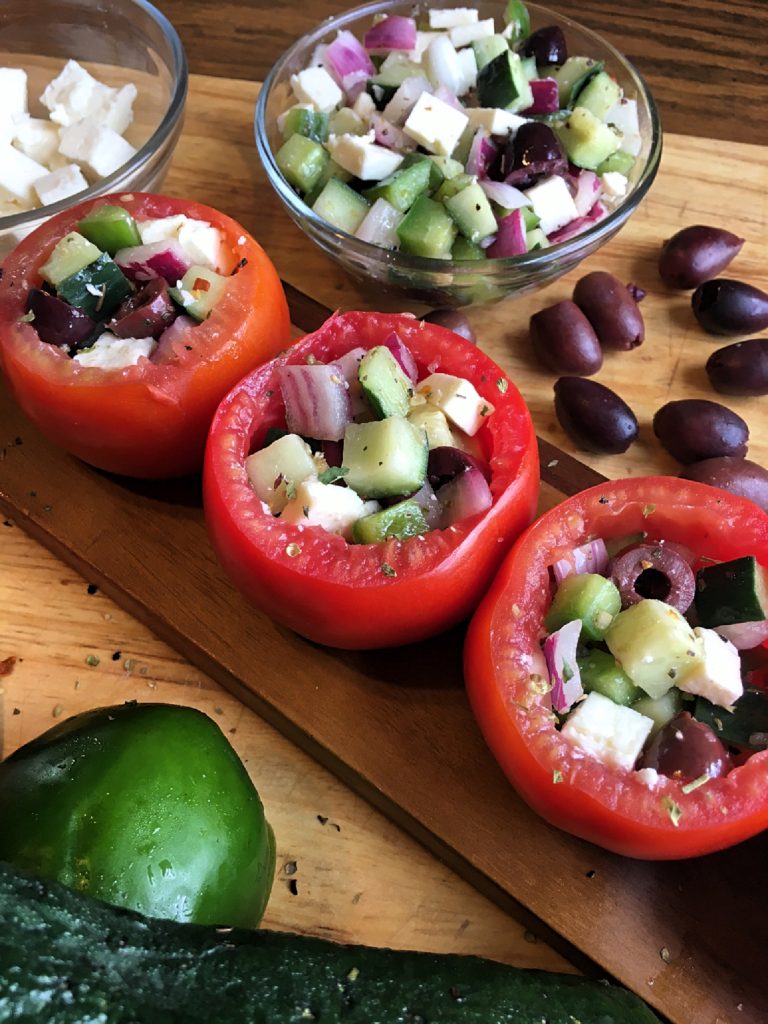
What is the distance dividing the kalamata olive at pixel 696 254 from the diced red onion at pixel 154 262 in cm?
95

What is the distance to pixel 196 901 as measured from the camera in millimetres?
1156

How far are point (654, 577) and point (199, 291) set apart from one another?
789mm

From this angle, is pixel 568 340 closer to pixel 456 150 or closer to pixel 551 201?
pixel 551 201

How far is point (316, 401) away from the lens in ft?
4.54

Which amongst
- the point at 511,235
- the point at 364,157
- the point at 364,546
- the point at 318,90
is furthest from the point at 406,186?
the point at 364,546

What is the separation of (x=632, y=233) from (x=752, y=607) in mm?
1071

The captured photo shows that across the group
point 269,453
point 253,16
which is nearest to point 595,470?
point 269,453

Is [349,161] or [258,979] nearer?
[258,979]

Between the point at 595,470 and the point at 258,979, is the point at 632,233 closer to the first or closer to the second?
the point at 595,470

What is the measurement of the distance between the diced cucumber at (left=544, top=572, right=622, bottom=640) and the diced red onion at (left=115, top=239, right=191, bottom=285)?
760 millimetres

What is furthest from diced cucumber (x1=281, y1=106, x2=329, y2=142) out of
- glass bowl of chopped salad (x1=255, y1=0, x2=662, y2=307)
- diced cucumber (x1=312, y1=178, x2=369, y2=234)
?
diced cucumber (x1=312, y1=178, x2=369, y2=234)

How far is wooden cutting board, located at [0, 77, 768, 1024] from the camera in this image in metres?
1.25

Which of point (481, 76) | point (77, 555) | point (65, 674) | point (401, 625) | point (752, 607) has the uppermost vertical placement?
point (481, 76)

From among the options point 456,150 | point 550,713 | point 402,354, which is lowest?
point 550,713
